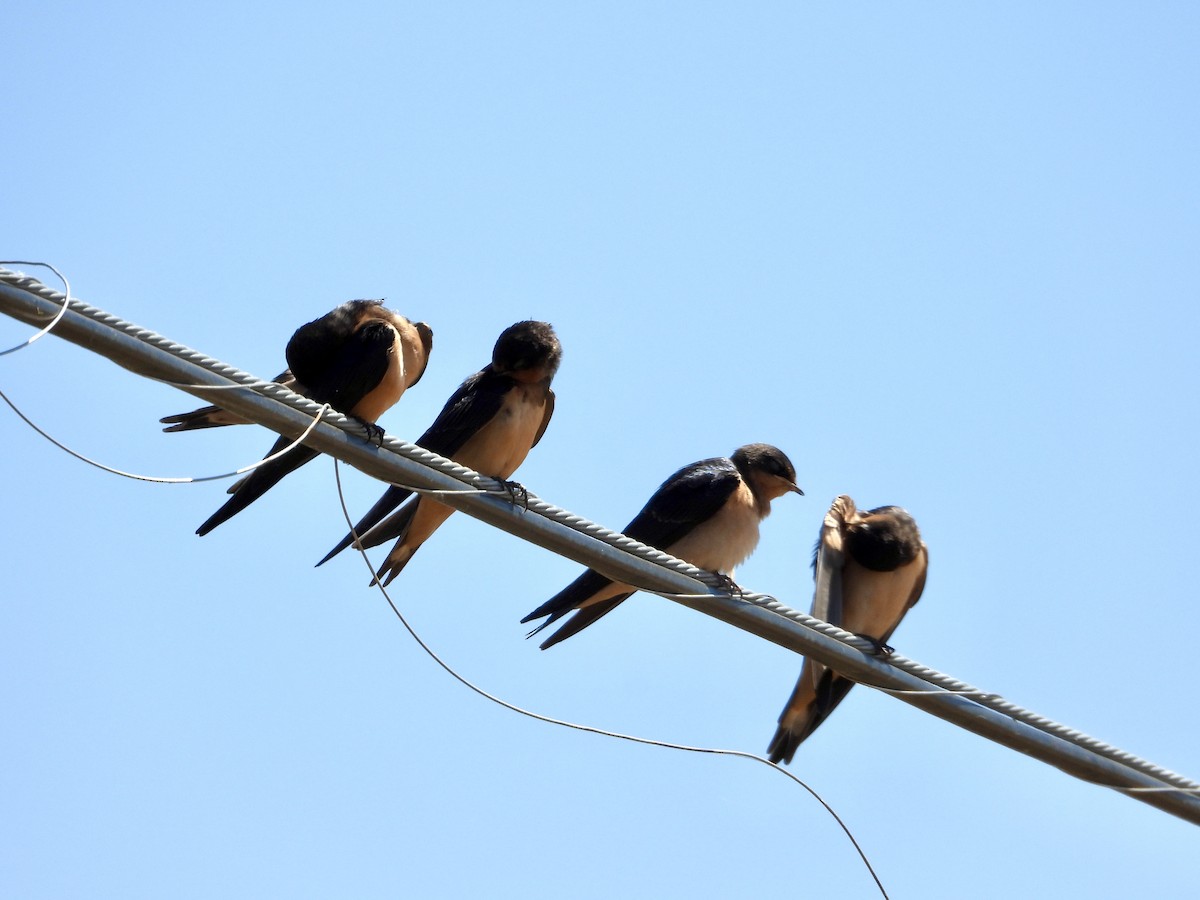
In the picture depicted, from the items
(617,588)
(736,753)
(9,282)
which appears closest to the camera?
(9,282)

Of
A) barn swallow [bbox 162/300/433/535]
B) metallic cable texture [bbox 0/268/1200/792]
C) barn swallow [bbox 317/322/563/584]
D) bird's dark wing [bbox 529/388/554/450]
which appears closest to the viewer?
metallic cable texture [bbox 0/268/1200/792]

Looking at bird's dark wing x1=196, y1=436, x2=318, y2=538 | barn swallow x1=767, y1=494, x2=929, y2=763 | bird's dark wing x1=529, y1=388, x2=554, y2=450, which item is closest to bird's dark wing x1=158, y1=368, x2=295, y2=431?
bird's dark wing x1=196, y1=436, x2=318, y2=538

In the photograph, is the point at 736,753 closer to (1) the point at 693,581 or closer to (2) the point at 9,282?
(1) the point at 693,581

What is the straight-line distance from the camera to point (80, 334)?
13.8 ft

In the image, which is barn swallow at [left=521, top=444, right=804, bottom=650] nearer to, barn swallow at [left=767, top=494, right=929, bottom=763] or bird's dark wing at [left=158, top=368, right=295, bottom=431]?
barn swallow at [left=767, top=494, right=929, bottom=763]

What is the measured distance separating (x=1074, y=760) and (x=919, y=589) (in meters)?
3.47

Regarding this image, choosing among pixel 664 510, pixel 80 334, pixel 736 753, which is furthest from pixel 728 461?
pixel 80 334

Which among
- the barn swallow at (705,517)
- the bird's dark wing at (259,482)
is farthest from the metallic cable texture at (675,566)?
the barn swallow at (705,517)

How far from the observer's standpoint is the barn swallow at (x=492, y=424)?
757cm

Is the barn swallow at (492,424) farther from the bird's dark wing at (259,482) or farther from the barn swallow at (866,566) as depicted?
the barn swallow at (866,566)

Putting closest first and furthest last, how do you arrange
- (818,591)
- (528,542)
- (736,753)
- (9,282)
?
(9,282)
(528,542)
(736,753)
(818,591)

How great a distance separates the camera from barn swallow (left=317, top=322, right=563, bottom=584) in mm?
7570

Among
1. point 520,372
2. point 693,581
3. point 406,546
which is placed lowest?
point 406,546

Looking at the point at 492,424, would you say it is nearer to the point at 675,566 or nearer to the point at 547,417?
the point at 547,417
